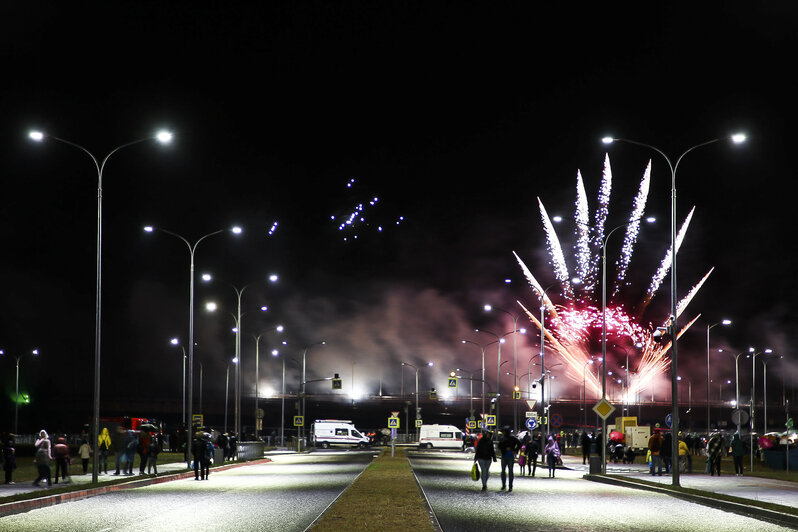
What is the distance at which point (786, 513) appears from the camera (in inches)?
836

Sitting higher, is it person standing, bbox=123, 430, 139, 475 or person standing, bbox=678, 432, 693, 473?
person standing, bbox=123, 430, 139, 475

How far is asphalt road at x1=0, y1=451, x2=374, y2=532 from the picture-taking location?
1834 cm

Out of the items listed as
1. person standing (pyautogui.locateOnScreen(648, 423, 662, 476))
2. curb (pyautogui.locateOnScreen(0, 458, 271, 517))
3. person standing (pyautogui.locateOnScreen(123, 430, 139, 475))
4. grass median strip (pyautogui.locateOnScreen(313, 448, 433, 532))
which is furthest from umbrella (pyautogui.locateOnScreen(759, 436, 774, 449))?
person standing (pyautogui.locateOnScreen(123, 430, 139, 475))

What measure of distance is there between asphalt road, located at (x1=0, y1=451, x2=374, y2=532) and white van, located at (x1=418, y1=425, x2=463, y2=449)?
66.0 metres

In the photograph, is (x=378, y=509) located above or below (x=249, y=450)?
above

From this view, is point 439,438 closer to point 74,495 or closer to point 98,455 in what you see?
point 98,455

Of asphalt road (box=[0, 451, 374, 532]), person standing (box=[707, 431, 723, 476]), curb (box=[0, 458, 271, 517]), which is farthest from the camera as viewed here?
person standing (box=[707, 431, 723, 476])

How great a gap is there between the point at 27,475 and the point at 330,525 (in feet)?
80.1

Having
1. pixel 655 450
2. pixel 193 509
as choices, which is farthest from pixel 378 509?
pixel 655 450

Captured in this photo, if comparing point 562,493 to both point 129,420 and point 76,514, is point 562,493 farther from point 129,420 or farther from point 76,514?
point 129,420

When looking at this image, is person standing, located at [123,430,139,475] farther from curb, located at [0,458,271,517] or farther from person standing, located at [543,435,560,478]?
person standing, located at [543,435,560,478]

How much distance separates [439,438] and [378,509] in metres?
79.8

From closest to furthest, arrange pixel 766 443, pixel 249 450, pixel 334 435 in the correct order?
pixel 766 443 → pixel 249 450 → pixel 334 435

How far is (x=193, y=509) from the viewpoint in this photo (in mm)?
22359
